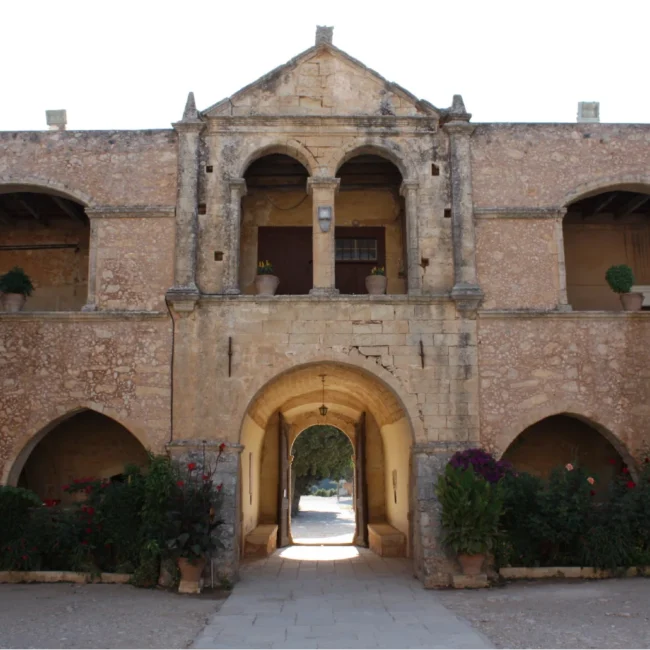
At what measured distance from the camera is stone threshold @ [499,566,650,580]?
35.0 ft

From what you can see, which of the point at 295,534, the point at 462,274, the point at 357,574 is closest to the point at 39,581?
the point at 357,574

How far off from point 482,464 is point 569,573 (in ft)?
6.60

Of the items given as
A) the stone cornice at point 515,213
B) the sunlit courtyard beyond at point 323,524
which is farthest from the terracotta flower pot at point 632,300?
the sunlit courtyard beyond at point 323,524

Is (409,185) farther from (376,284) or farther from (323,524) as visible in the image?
(323,524)

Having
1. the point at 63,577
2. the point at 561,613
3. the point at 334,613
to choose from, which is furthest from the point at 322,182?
the point at 561,613

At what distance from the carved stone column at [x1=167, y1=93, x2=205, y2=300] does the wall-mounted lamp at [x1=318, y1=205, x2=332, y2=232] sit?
6.71 ft

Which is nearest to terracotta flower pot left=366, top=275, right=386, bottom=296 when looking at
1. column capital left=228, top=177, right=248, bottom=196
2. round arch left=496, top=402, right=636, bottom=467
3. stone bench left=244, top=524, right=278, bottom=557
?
column capital left=228, top=177, right=248, bottom=196

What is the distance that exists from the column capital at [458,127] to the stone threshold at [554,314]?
3.10 m

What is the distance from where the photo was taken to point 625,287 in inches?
489

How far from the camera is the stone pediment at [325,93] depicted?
1272 centimetres

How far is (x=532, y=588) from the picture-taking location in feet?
33.8

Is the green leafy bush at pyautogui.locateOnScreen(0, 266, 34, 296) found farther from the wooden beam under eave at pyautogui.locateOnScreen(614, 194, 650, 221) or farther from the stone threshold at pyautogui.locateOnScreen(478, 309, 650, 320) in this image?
the wooden beam under eave at pyautogui.locateOnScreen(614, 194, 650, 221)

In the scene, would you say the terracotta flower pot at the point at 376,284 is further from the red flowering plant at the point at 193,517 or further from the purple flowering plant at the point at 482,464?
the red flowering plant at the point at 193,517

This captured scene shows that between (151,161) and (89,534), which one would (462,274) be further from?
(89,534)
